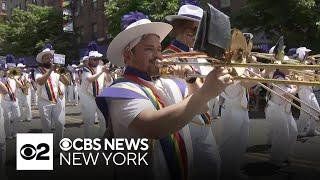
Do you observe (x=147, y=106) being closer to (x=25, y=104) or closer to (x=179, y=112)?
(x=179, y=112)

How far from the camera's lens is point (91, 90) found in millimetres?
11109

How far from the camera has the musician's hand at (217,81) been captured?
2451 mm

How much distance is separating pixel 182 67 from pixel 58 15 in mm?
40410

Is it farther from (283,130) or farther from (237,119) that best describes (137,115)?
(283,130)

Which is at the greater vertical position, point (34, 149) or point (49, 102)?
point (34, 149)

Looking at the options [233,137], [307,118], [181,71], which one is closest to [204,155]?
[181,71]

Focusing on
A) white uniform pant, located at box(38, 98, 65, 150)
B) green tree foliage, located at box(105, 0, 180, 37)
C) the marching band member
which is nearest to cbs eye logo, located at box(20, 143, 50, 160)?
white uniform pant, located at box(38, 98, 65, 150)

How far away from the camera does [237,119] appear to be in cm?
745

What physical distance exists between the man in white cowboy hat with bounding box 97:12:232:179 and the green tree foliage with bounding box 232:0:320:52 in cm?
1395

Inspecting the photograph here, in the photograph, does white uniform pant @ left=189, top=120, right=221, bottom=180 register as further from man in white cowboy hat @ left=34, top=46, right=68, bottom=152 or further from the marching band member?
A: the marching band member

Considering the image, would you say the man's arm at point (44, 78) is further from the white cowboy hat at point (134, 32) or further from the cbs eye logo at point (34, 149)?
the white cowboy hat at point (134, 32)

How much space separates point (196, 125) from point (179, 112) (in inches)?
89.8

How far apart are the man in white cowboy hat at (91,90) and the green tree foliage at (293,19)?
7.88 m

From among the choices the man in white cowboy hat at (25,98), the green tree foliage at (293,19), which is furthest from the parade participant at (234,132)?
the man in white cowboy hat at (25,98)
